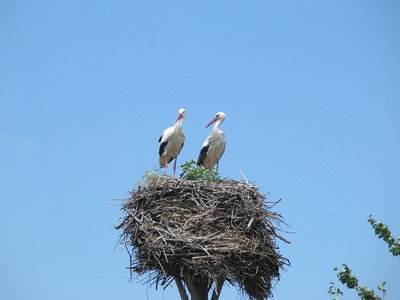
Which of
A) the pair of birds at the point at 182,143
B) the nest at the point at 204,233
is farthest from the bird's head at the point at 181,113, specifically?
the nest at the point at 204,233

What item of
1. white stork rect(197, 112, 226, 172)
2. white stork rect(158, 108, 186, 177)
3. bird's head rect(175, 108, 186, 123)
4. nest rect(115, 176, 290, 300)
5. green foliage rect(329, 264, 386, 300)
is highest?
bird's head rect(175, 108, 186, 123)

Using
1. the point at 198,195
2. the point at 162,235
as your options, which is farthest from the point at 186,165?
the point at 162,235

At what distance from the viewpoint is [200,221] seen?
12.3 meters

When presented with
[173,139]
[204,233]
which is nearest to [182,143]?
[173,139]

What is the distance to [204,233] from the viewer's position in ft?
40.0

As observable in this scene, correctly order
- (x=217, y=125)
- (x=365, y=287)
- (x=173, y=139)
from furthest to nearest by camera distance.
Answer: (x=217, y=125) < (x=173, y=139) < (x=365, y=287)

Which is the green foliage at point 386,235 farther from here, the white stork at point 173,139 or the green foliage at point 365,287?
the white stork at point 173,139

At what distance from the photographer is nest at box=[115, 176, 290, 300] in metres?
11.8

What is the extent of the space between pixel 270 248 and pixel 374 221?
1.87 metres

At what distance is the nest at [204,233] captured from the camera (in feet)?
38.8

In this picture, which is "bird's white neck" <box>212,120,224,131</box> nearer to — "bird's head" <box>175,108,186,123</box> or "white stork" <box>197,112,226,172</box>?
"white stork" <box>197,112,226,172</box>

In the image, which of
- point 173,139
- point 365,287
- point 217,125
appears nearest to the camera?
point 365,287

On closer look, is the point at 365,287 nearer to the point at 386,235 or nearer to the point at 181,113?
the point at 386,235

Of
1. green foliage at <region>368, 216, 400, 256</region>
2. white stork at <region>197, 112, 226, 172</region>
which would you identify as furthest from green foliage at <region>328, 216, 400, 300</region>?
white stork at <region>197, 112, 226, 172</region>
